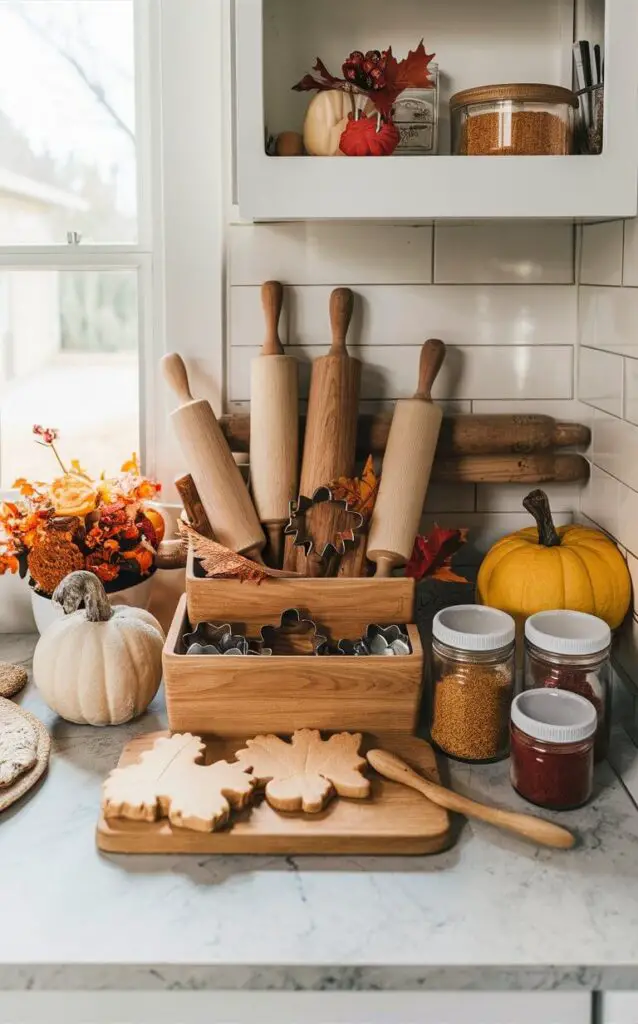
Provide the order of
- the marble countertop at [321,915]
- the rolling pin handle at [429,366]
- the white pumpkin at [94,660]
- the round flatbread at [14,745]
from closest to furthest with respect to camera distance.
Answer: the marble countertop at [321,915] → the round flatbread at [14,745] → the white pumpkin at [94,660] → the rolling pin handle at [429,366]

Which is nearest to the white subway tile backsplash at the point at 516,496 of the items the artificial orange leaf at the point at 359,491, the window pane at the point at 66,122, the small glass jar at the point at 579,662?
the artificial orange leaf at the point at 359,491

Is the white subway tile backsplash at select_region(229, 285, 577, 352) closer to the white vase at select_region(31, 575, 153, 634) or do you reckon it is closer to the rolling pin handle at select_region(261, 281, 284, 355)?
the rolling pin handle at select_region(261, 281, 284, 355)

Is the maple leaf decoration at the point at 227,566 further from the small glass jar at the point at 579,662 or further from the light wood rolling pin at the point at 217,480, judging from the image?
the small glass jar at the point at 579,662

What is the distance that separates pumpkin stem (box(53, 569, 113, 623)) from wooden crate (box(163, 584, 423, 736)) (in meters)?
0.12

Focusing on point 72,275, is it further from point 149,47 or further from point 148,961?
point 148,961

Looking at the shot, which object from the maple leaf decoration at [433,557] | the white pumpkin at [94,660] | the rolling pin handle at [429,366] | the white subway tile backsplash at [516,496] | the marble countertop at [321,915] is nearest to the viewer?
the marble countertop at [321,915]

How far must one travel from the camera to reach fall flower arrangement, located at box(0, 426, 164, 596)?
4.60 ft

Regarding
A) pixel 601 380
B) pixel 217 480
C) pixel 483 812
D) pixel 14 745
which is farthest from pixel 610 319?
pixel 14 745

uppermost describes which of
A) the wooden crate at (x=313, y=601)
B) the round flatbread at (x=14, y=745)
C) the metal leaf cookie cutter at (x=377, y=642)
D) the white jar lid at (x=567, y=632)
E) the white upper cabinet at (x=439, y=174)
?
the white upper cabinet at (x=439, y=174)

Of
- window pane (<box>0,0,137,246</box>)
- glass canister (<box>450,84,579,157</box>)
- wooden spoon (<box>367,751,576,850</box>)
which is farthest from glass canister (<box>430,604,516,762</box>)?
window pane (<box>0,0,137,246</box>)

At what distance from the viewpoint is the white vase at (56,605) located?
56.7 inches

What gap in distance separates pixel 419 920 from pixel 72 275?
111 centimetres

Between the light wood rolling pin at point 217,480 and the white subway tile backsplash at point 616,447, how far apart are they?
481 millimetres

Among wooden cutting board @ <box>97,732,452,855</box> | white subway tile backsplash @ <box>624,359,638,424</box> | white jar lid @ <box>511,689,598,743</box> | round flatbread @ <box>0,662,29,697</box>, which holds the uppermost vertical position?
white subway tile backsplash @ <box>624,359,638,424</box>
